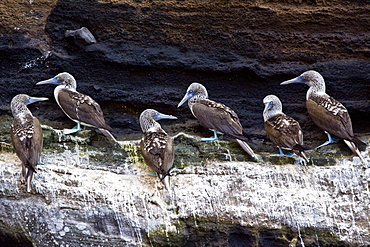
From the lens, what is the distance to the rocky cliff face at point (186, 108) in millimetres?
7113

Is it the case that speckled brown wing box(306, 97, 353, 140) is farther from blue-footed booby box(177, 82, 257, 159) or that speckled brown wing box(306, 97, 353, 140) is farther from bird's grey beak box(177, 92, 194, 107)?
bird's grey beak box(177, 92, 194, 107)

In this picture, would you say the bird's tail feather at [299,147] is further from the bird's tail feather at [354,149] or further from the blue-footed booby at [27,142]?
the blue-footed booby at [27,142]

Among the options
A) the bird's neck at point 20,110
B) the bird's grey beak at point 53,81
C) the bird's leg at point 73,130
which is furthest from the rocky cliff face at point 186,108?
the bird's grey beak at point 53,81

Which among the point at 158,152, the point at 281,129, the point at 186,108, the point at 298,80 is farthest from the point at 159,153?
the point at 298,80

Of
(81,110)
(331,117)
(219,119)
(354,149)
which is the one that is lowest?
(354,149)

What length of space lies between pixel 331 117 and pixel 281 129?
0.72 m

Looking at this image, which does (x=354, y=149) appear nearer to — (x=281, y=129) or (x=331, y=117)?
(x=331, y=117)

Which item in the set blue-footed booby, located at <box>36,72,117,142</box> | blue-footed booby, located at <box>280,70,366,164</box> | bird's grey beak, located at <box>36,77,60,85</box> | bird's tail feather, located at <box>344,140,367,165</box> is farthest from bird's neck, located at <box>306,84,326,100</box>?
bird's grey beak, located at <box>36,77,60,85</box>

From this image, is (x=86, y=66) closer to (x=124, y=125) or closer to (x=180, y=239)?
(x=124, y=125)

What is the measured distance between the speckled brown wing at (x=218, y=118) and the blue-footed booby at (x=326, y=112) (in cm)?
110

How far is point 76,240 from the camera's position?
23.4 ft

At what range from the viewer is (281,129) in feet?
24.6

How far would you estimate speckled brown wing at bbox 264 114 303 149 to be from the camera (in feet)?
24.2

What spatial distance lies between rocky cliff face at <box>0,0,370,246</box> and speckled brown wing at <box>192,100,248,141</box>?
0.29m
